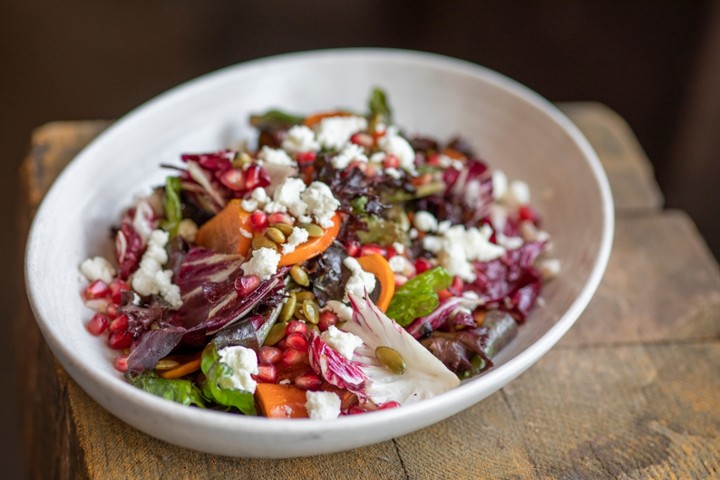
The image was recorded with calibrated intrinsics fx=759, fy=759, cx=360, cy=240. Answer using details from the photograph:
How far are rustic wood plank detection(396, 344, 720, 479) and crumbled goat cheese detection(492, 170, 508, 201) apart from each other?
671mm

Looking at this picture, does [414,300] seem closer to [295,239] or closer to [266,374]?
[295,239]

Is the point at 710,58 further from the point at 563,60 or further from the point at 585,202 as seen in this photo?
the point at 585,202

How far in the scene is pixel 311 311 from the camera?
2281mm

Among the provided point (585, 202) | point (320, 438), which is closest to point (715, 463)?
point (585, 202)

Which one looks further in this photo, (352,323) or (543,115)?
(543,115)

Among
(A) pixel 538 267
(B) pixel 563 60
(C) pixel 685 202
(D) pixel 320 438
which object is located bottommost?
(C) pixel 685 202

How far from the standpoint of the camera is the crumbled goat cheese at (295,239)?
7.43 feet

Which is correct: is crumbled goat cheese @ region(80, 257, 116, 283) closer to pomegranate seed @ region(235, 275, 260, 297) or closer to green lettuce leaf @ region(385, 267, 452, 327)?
pomegranate seed @ region(235, 275, 260, 297)

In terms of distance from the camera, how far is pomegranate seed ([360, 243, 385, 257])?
8.05 ft

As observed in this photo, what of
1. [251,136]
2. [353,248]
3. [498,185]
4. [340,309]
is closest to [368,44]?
[251,136]

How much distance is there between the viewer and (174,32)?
20.2 feet

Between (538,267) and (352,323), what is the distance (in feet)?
3.07

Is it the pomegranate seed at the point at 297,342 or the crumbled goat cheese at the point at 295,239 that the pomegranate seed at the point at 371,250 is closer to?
the crumbled goat cheese at the point at 295,239

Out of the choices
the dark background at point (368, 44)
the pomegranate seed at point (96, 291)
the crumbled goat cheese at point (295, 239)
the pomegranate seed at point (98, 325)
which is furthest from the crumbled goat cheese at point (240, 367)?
the dark background at point (368, 44)
